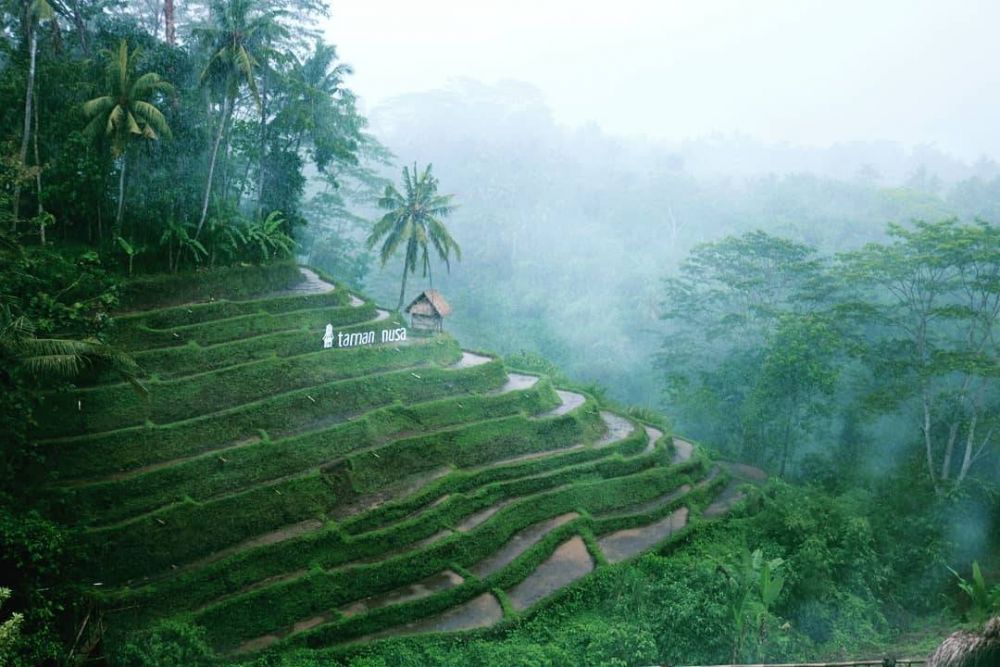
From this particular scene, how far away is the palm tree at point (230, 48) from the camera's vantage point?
2247cm

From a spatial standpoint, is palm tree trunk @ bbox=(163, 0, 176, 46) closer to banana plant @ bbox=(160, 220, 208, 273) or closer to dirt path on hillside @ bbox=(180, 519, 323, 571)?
banana plant @ bbox=(160, 220, 208, 273)

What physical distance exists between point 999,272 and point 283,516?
74.7 feet

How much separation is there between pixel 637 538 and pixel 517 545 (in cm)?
383

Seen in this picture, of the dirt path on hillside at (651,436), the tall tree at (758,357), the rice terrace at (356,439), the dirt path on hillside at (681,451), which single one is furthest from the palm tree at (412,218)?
the tall tree at (758,357)

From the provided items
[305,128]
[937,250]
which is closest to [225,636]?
[305,128]

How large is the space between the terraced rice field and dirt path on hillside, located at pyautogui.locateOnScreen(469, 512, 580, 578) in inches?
2.2

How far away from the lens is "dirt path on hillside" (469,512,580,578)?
1866 centimetres

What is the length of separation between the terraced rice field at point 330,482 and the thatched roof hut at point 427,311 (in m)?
1.01

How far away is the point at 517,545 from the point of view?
1983 centimetres

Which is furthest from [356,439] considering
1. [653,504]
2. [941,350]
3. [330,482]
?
[941,350]

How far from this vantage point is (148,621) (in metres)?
14.4

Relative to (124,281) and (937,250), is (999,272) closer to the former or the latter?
(937,250)

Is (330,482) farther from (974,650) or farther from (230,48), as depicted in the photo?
(974,650)

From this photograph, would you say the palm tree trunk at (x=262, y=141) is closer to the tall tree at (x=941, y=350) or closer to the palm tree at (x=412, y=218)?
the palm tree at (x=412, y=218)
